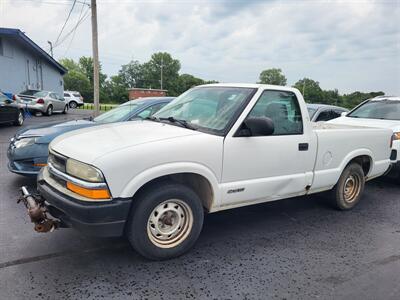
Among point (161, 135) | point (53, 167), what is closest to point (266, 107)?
point (161, 135)

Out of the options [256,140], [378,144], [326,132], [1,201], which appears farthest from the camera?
[378,144]

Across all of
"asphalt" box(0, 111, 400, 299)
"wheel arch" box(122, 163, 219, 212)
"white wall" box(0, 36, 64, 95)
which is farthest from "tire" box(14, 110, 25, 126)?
"wheel arch" box(122, 163, 219, 212)

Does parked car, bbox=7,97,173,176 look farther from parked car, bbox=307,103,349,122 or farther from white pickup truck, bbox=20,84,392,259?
parked car, bbox=307,103,349,122

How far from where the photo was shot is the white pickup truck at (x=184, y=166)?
296cm

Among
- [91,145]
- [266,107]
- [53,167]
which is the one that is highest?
[266,107]

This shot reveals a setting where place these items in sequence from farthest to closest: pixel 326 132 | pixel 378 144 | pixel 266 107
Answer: pixel 378 144, pixel 326 132, pixel 266 107

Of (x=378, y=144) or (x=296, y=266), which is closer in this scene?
(x=296, y=266)

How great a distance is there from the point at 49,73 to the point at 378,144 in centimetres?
2929

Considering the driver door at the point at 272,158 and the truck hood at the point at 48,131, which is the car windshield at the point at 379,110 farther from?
the truck hood at the point at 48,131

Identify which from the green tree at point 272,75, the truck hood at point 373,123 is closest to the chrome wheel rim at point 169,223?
the truck hood at point 373,123

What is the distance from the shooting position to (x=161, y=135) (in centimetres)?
335

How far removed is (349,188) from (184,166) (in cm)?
325

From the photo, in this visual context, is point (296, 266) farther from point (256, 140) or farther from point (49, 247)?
point (49, 247)

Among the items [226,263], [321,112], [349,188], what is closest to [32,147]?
[226,263]
